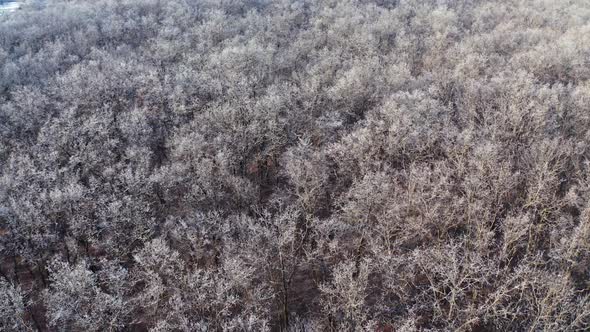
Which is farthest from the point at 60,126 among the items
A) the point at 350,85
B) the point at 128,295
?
the point at 350,85

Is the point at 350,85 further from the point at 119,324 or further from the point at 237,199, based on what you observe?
the point at 119,324

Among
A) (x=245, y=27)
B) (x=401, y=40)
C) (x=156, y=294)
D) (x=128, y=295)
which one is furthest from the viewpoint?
(x=245, y=27)

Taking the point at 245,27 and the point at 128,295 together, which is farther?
the point at 245,27

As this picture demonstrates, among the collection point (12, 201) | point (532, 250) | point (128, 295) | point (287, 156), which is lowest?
point (128, 295)

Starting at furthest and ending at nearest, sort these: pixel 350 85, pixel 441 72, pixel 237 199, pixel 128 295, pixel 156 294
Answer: pixel 441 72, pixel 350 85, pixel 237 199, pixel 128 295, pixel 156 294

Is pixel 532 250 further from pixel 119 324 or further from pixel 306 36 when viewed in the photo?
pixel 306 36

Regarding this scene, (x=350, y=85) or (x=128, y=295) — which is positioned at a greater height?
(x=350, y=85)
